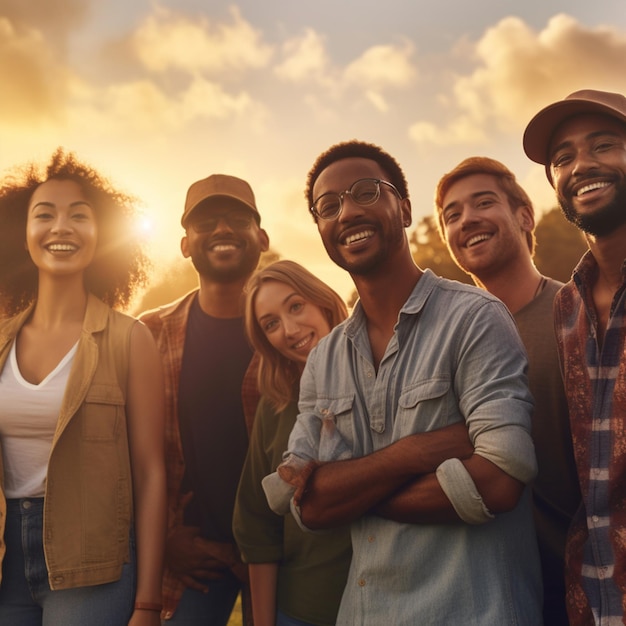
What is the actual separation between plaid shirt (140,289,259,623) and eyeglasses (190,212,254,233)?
56cm

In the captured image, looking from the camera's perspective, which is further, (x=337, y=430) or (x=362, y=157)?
(x=362, y=157)

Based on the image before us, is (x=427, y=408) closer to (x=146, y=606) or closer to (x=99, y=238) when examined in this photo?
(x=146, y=606)

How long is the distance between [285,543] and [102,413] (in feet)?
3.93

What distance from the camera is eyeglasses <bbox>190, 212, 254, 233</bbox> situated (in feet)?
16.9

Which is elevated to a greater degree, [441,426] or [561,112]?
[561,112]

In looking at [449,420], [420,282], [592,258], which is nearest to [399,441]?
[449,420]

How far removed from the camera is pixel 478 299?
9.21 feet

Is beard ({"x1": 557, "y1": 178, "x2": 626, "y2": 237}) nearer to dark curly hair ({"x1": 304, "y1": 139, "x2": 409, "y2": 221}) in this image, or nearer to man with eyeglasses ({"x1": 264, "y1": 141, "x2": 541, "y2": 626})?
man with eyeglasses ({"x1": 264, "y1": 141, "x2": 541, "y2": 626})

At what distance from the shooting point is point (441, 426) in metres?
2.70

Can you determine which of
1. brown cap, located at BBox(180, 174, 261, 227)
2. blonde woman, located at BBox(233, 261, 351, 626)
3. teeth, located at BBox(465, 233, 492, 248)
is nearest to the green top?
blonde woman, located at BBox(233, 261, 351, 626)

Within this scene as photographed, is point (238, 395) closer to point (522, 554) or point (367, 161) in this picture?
point (367, 161)

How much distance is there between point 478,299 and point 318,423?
35.2 inches

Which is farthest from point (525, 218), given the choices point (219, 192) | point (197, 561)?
point (197, 561)

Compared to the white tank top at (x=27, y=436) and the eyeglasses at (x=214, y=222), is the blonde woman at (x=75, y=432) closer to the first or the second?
the white tank top at (x=27, y=436)
